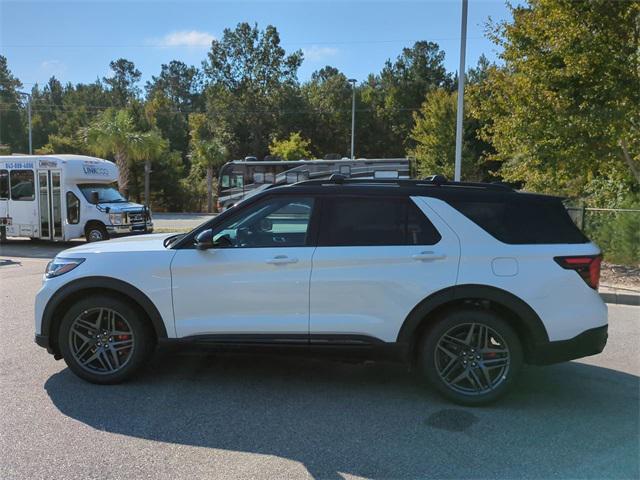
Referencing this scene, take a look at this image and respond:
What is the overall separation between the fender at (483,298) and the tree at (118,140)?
2893 centimetres

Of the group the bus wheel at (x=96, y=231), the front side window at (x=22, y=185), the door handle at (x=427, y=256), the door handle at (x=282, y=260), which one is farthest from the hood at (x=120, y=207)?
the door handle at (x=427, y=256)

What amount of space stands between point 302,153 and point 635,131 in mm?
28152

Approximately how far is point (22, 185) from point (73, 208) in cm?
182

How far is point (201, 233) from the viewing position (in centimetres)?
441

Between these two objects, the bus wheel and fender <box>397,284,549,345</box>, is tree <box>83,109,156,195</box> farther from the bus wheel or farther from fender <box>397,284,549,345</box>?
fender <box>397,284,549,345</box>

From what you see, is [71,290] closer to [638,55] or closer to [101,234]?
[638,55]

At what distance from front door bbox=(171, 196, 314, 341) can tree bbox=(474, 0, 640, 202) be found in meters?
8.10

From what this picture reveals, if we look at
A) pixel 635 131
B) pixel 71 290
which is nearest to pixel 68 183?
pixel 71 290

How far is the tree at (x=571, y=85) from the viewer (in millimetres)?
10164

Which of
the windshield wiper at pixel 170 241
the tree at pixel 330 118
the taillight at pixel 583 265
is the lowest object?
the taillight at pixel 583 265

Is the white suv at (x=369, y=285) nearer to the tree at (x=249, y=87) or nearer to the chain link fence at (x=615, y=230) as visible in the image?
the chain link fence at (x=615, y=230)

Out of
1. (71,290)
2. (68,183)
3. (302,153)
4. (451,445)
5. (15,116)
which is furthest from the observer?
(15,116)

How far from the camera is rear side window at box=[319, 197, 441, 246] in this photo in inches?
170

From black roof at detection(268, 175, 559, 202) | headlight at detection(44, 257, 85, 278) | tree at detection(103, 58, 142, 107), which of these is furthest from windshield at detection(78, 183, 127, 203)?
tree at detection(103, 58, 142, 107)
